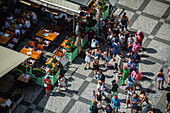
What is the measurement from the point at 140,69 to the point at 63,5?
6.87 metres

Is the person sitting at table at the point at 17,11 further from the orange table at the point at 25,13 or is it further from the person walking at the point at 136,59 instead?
the person walking at the point at 136,59

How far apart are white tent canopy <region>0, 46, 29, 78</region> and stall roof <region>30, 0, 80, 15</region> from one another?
5347 millimetres

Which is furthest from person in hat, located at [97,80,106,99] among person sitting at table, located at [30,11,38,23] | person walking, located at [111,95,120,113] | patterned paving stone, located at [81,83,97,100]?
person sitting at table, located at [30,11,38,23]

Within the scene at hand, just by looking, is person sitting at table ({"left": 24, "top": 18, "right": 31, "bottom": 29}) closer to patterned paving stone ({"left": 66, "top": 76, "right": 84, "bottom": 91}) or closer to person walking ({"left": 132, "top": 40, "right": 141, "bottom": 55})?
patterned paving stone ({"left": 66, "top": 76, "right": 84, "bottom": 91})

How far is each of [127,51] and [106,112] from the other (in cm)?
725

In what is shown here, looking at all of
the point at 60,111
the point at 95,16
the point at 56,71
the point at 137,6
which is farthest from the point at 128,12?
the point at 60,111

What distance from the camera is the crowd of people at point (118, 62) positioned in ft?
81.8

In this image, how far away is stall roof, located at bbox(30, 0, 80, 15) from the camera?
96.5 feet

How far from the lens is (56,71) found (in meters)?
27.4

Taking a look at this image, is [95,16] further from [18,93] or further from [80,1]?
[18,93]

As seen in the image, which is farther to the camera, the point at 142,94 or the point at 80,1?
the point at 80,1

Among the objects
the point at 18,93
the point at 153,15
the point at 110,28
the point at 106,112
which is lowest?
the point at 18,93

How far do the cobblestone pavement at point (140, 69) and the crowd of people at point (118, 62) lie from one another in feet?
1.78

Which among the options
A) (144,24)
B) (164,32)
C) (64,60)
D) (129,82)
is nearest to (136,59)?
(129,82)
